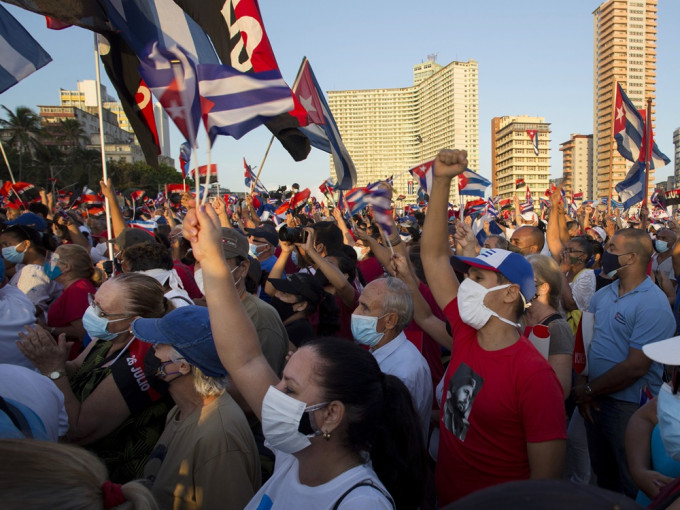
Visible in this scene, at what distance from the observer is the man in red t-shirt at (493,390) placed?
7.21 feet

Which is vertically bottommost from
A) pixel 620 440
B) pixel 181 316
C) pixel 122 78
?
pixel 620 440

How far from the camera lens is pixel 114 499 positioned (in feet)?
4.05

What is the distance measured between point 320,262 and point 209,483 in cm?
275

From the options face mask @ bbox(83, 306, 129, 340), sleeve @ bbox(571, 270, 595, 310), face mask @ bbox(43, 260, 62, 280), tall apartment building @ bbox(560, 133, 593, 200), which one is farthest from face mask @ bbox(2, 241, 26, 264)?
tall apartment building @ bbox(560, 133, 593, 200)

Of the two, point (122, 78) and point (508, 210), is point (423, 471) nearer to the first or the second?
point (122, 78)

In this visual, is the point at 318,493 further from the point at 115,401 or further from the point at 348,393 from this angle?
the point at 115,401

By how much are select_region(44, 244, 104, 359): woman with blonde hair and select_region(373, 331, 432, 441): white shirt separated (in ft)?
8.25

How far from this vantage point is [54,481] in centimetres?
113

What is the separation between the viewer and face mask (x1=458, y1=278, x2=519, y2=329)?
254 cm

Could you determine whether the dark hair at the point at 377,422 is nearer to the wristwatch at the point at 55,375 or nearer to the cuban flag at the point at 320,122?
the wristwatch at the point at 55,375

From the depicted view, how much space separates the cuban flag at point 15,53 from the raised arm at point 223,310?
2.11m

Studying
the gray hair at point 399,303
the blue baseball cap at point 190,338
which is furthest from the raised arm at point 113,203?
the gray hair at point 399,303

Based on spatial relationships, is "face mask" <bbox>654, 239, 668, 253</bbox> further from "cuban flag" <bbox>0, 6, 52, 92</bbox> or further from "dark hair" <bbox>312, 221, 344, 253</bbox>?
"cuban flag" <bbox>0, 6, 52, 92</bbox>

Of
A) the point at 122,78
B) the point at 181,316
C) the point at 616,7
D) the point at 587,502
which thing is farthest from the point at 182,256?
the point at 616,7
